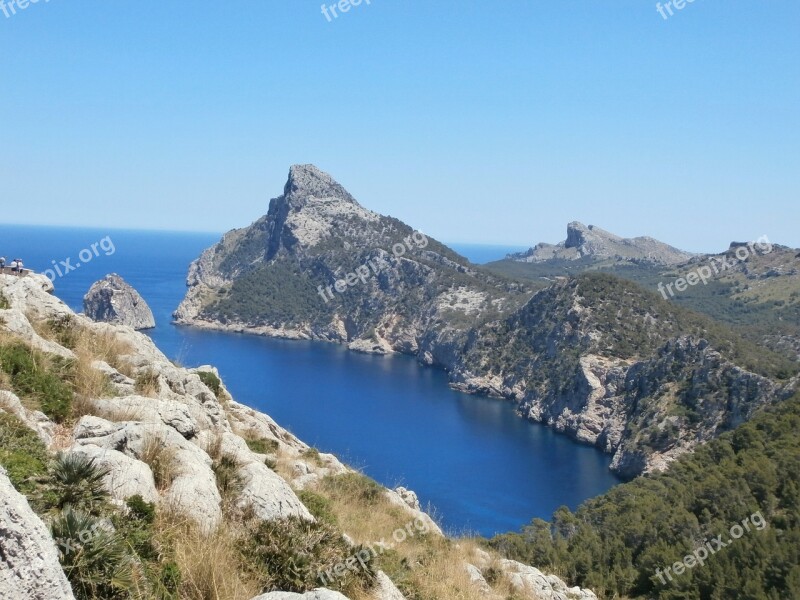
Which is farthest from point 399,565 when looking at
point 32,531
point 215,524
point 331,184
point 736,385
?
→ point 331,184

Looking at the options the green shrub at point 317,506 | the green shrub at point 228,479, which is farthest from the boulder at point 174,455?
the green shrub at point 317,506

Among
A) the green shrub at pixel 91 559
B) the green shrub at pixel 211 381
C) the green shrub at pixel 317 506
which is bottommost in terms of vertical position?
the green shrub at pixel 211 381

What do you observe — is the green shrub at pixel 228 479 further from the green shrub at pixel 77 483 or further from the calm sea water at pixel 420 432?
the calm sea water at pixel 420 432

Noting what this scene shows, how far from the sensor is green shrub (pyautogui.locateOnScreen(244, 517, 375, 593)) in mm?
5474

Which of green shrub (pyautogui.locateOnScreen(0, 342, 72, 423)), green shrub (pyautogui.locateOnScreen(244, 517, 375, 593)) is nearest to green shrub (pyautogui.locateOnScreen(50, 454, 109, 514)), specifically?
green shrub (pyautogui.locateOnScreen(244, 517, 375, 593))

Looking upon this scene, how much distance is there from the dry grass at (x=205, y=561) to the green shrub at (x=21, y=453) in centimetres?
112

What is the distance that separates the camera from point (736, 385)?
62.4m

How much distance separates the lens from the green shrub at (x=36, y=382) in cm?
740

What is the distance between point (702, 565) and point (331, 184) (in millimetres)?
181293

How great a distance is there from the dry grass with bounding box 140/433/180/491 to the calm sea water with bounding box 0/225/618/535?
94.4ft

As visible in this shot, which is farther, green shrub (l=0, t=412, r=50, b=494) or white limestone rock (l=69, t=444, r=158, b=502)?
white limestone rock (l=69, t=444, r=158, b=502)

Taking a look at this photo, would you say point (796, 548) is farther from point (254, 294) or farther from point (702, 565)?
point (254, 294)

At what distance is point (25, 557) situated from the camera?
344cm

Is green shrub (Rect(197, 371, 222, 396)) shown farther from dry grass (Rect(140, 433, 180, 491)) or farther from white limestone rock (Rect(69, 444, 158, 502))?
white limestone rock (Rect(69, 444, 158, 502))
